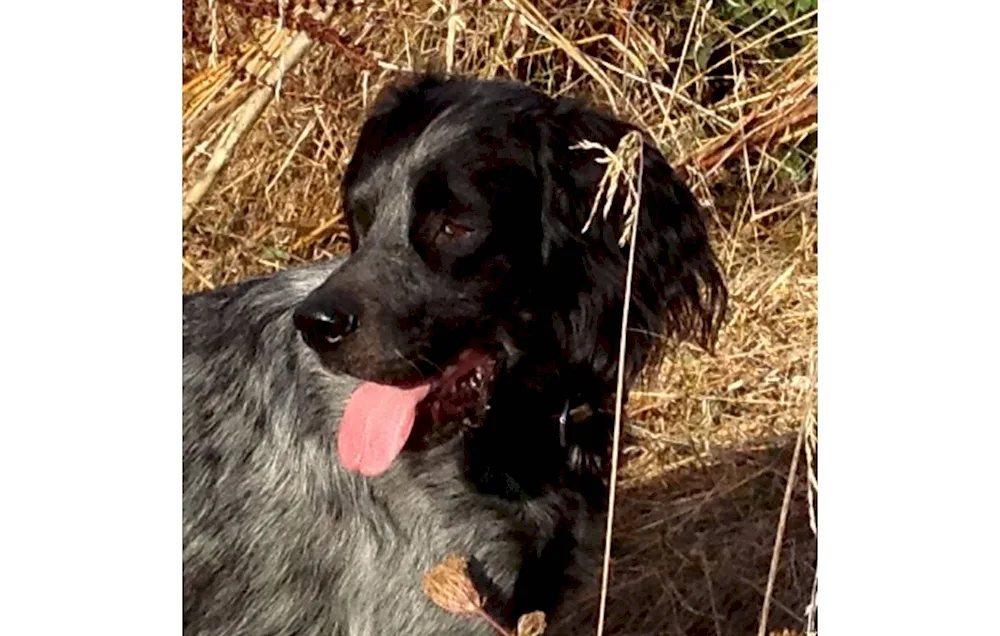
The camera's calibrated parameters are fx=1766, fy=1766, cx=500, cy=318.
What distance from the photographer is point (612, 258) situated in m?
2.69

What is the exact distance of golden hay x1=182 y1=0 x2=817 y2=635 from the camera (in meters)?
2.80

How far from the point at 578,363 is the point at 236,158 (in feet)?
2.11

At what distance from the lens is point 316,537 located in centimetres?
276

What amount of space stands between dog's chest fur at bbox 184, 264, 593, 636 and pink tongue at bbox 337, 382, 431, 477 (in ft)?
0.06

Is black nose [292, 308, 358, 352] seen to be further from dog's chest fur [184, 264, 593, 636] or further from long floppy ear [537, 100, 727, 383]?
long floppy ear [537, 100, 727, 383]

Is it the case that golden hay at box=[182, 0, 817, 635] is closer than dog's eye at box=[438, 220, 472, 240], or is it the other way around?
dog's eye at box=[438, 220, 472, 240]

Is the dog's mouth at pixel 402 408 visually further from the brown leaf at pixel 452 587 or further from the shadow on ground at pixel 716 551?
the shadow on ground at pixel 716 551
